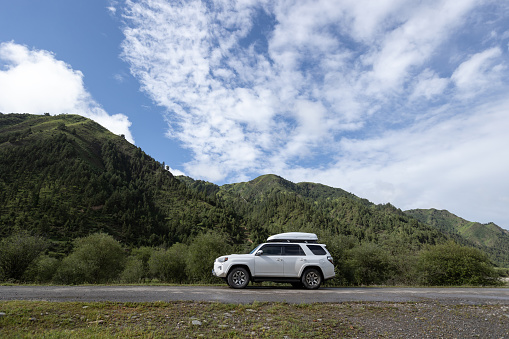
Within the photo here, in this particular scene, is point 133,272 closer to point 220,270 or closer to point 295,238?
point 220,270

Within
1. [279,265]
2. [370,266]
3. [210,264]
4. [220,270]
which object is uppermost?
[370,266]

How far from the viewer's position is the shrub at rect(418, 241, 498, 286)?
26062 mm

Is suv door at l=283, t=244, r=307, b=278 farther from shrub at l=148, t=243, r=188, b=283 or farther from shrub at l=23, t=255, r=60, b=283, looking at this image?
shrub at l=148, t=243, r=188, b=283

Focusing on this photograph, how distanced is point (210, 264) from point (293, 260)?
24950 millimetres

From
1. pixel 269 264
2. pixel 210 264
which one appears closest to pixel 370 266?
pixel 210 264

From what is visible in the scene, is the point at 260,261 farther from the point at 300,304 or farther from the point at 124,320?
the point at 124,320

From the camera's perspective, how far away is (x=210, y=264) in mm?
35344

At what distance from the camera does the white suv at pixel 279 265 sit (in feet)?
42.5

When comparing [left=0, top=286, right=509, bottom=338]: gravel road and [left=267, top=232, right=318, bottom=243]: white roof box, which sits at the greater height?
[left=267, top=232, right=318, bottom=243]: white roof box

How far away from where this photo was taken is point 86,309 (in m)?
7.98

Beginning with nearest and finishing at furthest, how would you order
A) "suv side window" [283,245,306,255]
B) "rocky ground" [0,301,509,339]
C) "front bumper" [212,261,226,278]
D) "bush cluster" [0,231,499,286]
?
1. "rocky ground" [0,301,509,339]
2. "front bumper" [212,261,226,278]
3. "suv side window" [283,245,306,255]
4. "bush cluster" [0,231,499,286]

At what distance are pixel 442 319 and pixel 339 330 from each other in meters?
3.82

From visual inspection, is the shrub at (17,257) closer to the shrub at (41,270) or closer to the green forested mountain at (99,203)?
the shrub at (41,270)

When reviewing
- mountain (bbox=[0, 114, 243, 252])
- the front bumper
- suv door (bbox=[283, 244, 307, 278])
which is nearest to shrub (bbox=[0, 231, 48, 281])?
the front bumper
